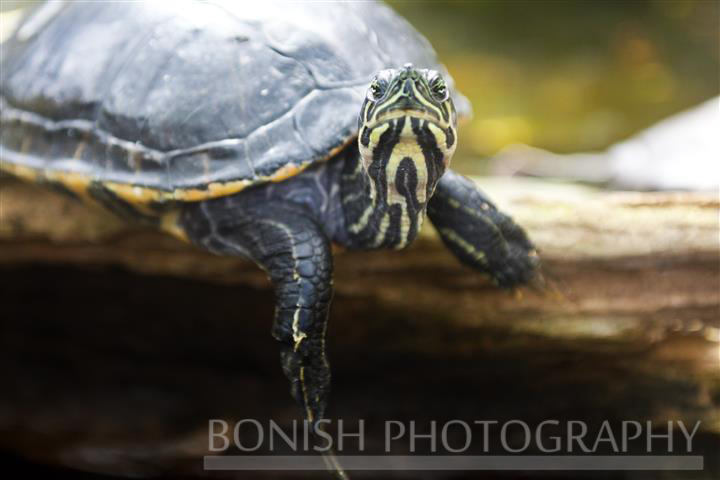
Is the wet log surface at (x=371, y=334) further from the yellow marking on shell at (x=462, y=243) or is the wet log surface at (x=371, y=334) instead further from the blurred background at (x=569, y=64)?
the blurred background at (x=569, y=64)

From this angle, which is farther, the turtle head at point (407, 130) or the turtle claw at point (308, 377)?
the turtle claw at point (308, 377)

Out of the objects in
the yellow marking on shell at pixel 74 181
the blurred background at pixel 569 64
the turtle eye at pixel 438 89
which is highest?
the blurred background at pixel 569 64

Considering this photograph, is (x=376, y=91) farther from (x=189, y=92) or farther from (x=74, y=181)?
(x=74, y=181)

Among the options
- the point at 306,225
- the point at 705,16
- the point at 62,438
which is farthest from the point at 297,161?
the point at 705,16

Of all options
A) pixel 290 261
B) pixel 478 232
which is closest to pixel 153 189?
pixel 290 261

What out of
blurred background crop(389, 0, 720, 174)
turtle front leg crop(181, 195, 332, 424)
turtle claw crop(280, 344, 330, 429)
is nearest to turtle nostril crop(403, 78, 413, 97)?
turtle front leg crop(181, 195, 332, 424)

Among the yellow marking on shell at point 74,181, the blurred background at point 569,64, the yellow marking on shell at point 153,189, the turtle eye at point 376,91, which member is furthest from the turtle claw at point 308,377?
the blurred background at point 569,64
